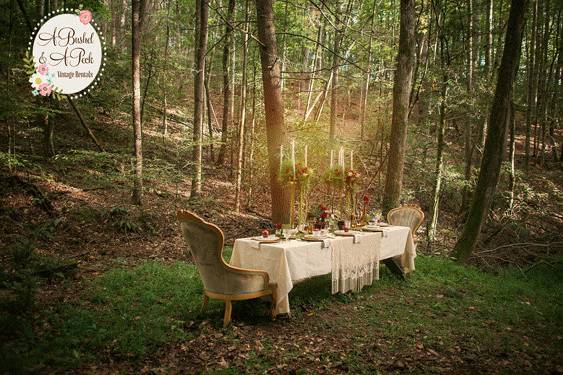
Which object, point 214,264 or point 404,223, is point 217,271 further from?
point 404,223

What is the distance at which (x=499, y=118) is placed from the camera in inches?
307

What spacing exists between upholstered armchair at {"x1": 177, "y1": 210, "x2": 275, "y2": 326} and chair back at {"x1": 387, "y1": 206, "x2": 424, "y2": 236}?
424 cm

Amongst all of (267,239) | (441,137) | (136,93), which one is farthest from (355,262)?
(136,93)

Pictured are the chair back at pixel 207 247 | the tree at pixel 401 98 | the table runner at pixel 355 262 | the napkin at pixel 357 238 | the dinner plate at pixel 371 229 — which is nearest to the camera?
the chair back at pixel 207 247

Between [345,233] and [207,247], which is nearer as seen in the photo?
[207,247]

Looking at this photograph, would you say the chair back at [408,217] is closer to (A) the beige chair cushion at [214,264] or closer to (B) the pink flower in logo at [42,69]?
(A) the beige chair cushion at [214,264]

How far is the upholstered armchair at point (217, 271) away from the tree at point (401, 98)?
5.22m

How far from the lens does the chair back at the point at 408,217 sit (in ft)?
25.6

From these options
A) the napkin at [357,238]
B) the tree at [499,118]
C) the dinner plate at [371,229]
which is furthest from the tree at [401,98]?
the napkin at [357,238]

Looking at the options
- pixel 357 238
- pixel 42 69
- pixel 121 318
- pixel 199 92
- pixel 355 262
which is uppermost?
pixel 42 69

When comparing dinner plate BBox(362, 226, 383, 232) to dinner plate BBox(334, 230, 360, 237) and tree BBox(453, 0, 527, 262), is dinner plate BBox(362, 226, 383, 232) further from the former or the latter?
tree BBox(453, 0, 527, 262)

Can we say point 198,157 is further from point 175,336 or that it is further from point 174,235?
point 175,336

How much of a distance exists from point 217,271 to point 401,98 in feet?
20.5

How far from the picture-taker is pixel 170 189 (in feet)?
40.4
